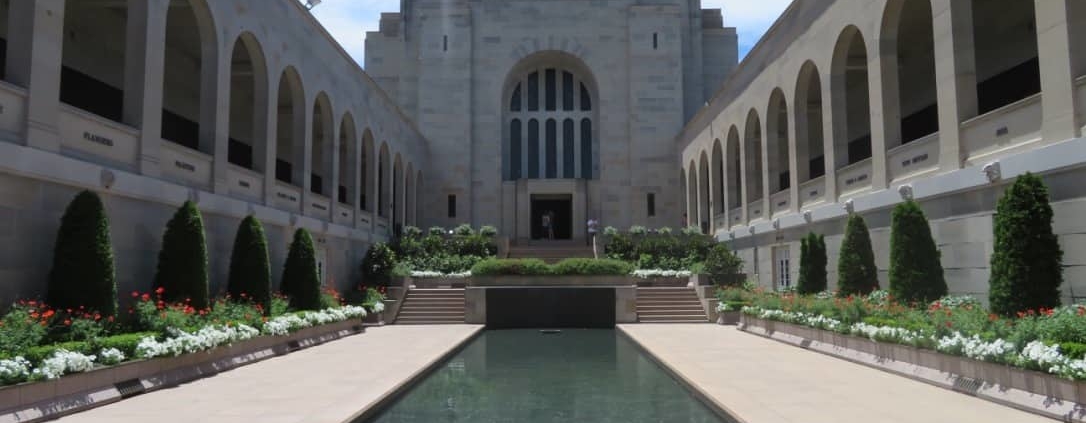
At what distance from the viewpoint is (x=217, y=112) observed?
1727 cm

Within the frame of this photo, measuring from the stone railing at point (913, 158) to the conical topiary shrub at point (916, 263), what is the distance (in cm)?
227

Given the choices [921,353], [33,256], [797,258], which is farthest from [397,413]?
[797,258]

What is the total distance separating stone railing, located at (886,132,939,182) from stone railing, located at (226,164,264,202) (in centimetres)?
1611

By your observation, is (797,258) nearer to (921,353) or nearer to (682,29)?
(921,353)

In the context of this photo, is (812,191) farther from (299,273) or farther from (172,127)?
(172,127)

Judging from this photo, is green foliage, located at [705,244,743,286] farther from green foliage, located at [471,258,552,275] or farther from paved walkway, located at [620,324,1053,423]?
paved walkway, located at [620,324,1053,423]

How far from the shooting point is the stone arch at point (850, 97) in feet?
71.0

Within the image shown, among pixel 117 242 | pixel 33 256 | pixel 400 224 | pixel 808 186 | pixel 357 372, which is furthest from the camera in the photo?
pixel 400 224

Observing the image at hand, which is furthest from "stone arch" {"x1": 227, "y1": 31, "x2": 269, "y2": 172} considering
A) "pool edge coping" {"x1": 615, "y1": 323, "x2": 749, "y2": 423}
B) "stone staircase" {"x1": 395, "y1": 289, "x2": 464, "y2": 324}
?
"pool edge coping" {"x1": 615, "y1": 323, "x2": 749, "y2": 423}

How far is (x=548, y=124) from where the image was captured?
44906 mm

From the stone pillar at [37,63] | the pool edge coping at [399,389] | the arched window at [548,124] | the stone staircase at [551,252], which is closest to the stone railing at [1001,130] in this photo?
the pool edge coping at [399,389]

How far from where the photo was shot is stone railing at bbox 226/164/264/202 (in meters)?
18.2

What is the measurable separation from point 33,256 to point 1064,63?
16.7 meters

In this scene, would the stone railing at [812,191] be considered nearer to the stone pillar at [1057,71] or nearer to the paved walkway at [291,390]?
the stone pillar at [1057,71]
